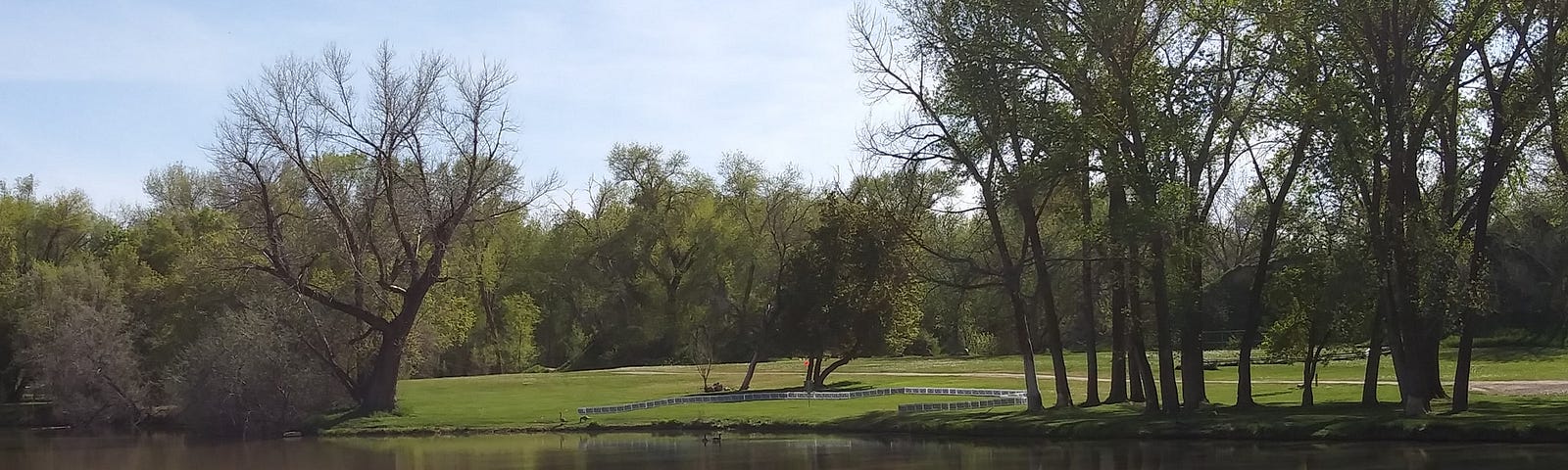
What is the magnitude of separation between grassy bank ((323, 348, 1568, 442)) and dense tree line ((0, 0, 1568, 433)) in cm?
150

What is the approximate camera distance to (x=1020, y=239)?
42.9m

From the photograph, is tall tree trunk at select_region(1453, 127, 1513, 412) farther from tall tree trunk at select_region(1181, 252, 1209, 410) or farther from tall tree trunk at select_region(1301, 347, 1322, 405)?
tall tree trunk at select_region(1181, 252, 1209, 410)

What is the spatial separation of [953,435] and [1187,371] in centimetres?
584

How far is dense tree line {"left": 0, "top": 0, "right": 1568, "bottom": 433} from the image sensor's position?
28781mm

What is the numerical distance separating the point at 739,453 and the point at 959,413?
8.55 metres

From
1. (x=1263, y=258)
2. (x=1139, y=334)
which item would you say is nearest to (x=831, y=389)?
(x=1139, y=334)

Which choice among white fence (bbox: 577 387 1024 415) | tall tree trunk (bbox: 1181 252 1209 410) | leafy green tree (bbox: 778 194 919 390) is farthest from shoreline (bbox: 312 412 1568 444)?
leafy green tree (bbox: 778 194 919 390)

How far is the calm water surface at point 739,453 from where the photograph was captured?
23906 millimetres

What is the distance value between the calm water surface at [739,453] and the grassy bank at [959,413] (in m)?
1.15

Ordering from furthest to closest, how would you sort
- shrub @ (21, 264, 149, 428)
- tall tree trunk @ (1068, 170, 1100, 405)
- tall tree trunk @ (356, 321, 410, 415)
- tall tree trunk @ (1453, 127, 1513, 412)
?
shrub @ (21, 264, 149, 428) → tall tree trunk @ (356, 321, 410, 415) → tall tree trunk @ (1068, 170, 1100, 405) → tall tree trunk @ (1453, 127, 1513, 412)

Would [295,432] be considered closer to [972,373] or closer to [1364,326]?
[972,373]

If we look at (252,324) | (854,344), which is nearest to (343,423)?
(252,324)

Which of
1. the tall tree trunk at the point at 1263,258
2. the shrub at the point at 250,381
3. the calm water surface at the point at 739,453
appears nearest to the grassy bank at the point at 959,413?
the tall tree trunk at the point at 1263,258

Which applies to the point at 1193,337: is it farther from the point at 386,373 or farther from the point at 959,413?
the point at 386,373
